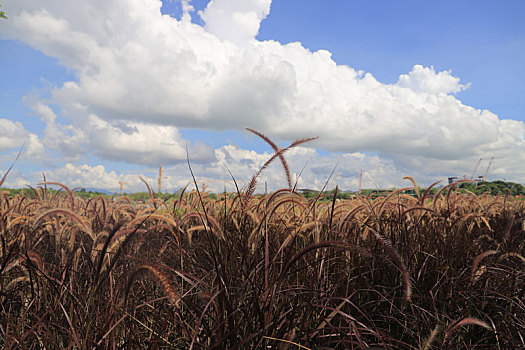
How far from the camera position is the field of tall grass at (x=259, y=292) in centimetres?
158

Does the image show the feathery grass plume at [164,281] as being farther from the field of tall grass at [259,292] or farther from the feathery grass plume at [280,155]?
the feathery grass plume at [280,155]

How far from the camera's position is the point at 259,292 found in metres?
1.67

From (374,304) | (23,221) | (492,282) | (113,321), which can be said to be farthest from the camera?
(23,221)

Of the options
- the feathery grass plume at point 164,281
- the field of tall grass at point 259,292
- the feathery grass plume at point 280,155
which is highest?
the feathery grass plume at point 280,155

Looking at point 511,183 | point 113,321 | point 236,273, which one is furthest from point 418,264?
point 511,183

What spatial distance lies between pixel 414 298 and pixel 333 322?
72 cm

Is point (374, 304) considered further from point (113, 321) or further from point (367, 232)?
point (113, 321)

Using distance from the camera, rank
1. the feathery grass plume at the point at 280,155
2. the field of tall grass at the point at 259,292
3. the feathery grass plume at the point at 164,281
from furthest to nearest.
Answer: the feathery grass plume at the point at 280,155
the field of tall grass at the point at 259,292
the feathery grass plume at the point at 164,281

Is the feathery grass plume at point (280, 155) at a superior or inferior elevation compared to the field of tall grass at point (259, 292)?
superior

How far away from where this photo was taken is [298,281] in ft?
7.25

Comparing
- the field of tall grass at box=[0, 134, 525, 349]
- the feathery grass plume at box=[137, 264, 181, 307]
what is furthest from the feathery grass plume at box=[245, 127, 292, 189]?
the feathery grass plume at box=[137, 264, 181, 307]

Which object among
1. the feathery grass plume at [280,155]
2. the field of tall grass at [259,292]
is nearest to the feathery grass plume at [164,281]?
the field of tall grass at [259,292]

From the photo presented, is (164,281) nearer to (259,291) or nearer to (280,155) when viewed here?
(259,291)

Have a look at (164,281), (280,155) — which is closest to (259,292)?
(164,281)
